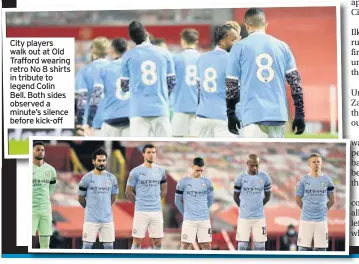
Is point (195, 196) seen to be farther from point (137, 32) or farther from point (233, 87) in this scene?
point (137, 32)

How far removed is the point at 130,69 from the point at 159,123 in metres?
0.33

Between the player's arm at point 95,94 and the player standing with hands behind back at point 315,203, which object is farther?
the player's arm at point 95,94

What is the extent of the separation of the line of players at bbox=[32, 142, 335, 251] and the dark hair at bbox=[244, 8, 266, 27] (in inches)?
27.1

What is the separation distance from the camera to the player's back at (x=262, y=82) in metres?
4.05

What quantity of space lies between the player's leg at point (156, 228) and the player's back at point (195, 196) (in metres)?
0.13

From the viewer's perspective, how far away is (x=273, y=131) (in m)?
4.08

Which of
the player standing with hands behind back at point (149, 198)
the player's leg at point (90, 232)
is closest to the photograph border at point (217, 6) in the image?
the player standing with hands behind back at point (149, 198)

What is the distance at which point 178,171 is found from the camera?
4.12 metres

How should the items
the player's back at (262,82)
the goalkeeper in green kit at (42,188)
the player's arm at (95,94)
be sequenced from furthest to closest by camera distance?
1. the player's arm at (95,94)
2. the goalkeeper in green kit at (42,188)
3. the player's back at (262,82)

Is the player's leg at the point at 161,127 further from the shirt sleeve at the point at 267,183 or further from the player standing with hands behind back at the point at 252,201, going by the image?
the shirt sleeve at the point at 267,183

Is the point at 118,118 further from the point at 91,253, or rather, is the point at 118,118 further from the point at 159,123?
the point at 91,253

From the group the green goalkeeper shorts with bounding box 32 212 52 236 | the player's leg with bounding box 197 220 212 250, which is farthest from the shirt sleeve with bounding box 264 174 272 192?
the green goalkeeper shorts with bounding box 32 212 52 236

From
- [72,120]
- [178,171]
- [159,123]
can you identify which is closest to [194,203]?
[178,171]

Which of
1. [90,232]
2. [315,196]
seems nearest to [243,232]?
[315,196]
